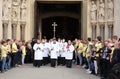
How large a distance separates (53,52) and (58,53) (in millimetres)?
690

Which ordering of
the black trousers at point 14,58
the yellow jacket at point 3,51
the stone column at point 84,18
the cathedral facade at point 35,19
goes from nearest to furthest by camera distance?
the yellow jacket at point 3,51
the black trousers at point 14,58
the cathedral facade at point 35,19
the stone column at point 84,18

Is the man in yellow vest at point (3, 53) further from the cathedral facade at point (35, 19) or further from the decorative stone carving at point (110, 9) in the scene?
the decorative stone carving at point (110, 9)

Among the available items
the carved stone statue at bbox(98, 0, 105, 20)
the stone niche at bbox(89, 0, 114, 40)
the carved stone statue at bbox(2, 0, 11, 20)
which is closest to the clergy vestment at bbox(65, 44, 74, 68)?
the stone niche at bbox(89, 0, 114, 40)

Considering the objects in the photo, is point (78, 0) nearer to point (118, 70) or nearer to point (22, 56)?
point (22, 56)

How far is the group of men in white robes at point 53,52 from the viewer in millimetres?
23438

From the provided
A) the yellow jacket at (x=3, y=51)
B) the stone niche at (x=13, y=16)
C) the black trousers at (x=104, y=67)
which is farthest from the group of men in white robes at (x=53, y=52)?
the black trousers at (x=104, y=67)

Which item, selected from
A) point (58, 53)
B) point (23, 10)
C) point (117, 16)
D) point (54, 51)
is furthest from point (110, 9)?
point (23, 10)

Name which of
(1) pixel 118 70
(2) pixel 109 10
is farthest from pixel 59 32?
(1) pixel 118 70

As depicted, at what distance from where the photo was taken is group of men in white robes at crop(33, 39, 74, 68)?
2344 centimetres

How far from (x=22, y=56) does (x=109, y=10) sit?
236 inches

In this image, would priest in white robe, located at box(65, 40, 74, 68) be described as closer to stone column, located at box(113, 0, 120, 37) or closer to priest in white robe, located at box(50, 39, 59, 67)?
priest in white robe, located at box(50, 39, 59, 67)

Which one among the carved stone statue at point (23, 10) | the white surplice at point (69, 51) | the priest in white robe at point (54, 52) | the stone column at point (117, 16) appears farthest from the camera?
the carved stone statue at point (23, 10)

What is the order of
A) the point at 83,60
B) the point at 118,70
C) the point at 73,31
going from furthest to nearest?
the point at 73,31 < the point at 83,60 < the point at 118,70

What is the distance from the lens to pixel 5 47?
20.0m
